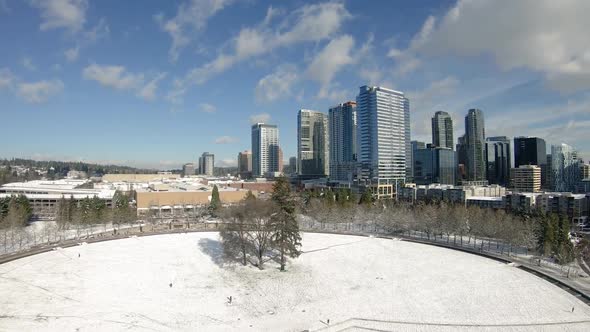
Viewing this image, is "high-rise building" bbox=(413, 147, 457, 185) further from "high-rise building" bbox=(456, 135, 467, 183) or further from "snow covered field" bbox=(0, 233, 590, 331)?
"snow covered field" bbox=(0, 233, 590, 331)

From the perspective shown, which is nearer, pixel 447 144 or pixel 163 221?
pixel 163 221

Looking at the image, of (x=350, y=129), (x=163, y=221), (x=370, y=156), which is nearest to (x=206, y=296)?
(x=163, y=221)

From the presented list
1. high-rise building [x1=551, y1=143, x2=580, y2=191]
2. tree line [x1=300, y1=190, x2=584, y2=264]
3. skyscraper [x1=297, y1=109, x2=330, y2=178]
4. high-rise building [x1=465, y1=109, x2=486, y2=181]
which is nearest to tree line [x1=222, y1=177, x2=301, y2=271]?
tree line [x1=300, y1=190, x2=584, y2=264]

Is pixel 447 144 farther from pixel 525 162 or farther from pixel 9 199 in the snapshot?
pixel 9 199

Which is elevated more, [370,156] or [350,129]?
[350,129]

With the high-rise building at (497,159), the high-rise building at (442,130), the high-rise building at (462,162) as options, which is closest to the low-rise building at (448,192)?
the high-rise building at (462,162)
